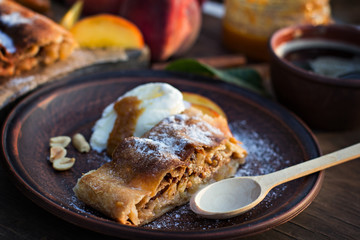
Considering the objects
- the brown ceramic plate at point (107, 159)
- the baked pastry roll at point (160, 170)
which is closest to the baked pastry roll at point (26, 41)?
the brown ceramic plate at point (107, 159)

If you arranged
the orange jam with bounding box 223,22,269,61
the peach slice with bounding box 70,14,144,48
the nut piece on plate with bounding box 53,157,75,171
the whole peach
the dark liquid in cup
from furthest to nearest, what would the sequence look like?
the orange jam with bounding box 223,22,269,61 → the whole peach → the peach slice with bounding box 70,14,144,48 → the dark liquid in cup → the nut piece on plate with bounding box 53,157,75,171

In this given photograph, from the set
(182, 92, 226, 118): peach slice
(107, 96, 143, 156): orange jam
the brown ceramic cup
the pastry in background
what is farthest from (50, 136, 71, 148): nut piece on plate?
the pastry in background

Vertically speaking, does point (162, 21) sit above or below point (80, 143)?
above

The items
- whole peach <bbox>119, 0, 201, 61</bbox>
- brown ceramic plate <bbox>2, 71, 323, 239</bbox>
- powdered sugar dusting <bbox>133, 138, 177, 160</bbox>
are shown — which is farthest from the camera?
whole peach <bbox>119, 0, 201, 61</bbox>

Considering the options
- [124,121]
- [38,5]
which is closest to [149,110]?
[124,121]

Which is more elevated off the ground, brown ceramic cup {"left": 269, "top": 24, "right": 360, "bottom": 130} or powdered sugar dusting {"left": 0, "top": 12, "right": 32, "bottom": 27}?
powdered sugar dusting {"left": 0, "top": 12, "right": 32, "bottom": 27}

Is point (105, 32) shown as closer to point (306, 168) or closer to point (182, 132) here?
point (182, 132)

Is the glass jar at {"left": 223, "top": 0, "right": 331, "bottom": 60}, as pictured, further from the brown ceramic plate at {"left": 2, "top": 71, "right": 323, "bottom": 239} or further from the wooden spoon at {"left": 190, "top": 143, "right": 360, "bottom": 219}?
the wooden spoon at {"left": 190, "top": 143, "right": 360, "bottom": 219}
